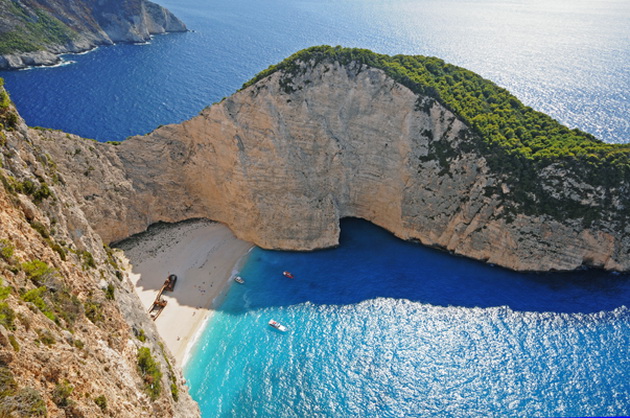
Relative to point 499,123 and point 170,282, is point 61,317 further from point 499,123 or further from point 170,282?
point 499,123

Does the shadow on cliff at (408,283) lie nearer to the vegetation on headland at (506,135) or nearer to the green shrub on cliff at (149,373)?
the vegetation on headland at (506,135)

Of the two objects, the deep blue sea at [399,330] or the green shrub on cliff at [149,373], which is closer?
the green shrub on cliff at [149,373]

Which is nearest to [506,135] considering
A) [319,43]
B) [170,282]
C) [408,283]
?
[408,283]

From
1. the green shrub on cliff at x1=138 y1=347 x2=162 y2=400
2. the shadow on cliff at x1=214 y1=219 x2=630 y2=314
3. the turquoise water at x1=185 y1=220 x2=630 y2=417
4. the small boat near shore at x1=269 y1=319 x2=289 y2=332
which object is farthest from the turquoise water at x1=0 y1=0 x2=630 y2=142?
the green shrub on cliff at x1=138 y1=347 x2=162 y2=400

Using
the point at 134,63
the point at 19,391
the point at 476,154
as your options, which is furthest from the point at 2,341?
the point at 134,63

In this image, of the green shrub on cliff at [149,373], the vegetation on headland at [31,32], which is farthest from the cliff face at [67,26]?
the green shrub on cliff at [149,373]

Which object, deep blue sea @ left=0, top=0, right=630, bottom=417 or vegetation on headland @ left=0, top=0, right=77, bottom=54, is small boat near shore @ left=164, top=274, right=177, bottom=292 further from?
vegetation on headland @ left=0, top=0, right=77, bottom=54

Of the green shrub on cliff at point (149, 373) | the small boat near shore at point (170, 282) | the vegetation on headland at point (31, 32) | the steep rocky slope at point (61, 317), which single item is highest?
the vegetation on headland at point (31, 32)
